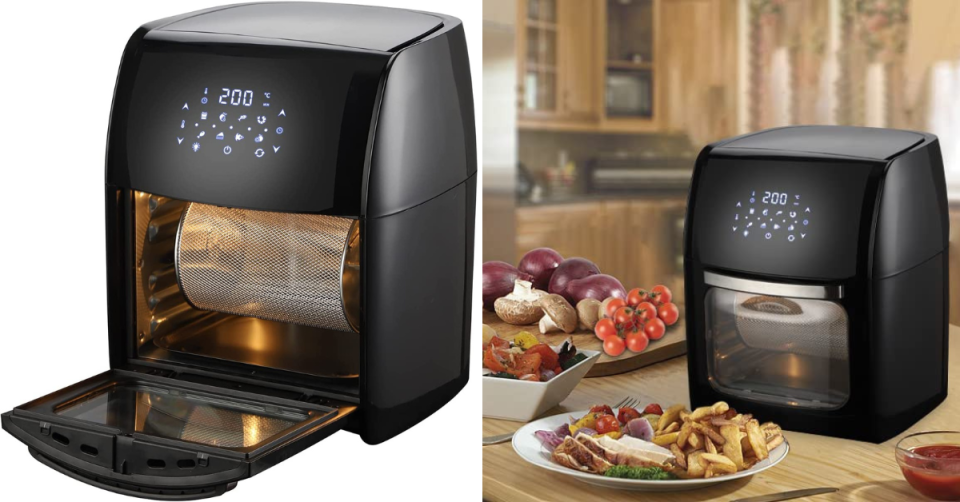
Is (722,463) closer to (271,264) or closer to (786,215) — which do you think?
(786,215)

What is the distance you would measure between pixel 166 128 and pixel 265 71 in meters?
0.18

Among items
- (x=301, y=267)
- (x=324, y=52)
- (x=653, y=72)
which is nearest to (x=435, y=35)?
(x=324, y=52)

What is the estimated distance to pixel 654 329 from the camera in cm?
148

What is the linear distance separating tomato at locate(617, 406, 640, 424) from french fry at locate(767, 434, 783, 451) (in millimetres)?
149

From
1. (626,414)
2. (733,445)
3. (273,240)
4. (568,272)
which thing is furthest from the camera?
(273,240)

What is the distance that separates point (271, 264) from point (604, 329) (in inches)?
20.3

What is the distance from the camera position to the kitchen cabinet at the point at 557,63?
141cm

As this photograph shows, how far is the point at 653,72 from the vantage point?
4.44 feet

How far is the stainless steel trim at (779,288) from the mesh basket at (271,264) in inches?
22.7

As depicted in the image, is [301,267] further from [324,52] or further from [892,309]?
[892,309]

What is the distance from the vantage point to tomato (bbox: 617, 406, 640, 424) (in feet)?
4.66

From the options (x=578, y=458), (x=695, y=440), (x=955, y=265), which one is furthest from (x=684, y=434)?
(x=955, y=265)

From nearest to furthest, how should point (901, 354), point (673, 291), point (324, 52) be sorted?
1. point (901, 354)
2. point (673, 291)
3. point (324, 52)

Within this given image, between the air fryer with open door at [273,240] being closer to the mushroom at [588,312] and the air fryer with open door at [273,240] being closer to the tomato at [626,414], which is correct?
the mushroom at [588,312]
